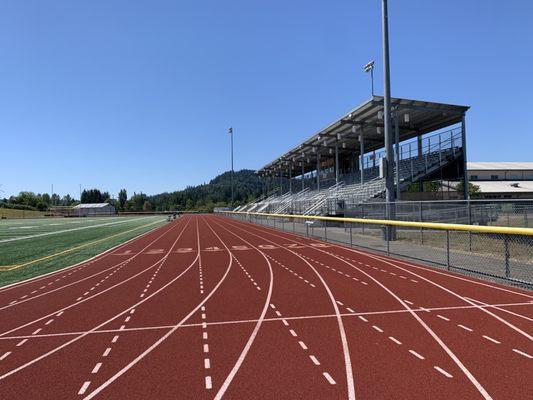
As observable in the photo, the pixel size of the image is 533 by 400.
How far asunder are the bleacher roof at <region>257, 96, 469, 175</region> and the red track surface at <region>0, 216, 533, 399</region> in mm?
Result: 18908

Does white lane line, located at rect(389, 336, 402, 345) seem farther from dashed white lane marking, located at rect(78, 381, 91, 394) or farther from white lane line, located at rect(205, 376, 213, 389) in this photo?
dashed white lane marking, located at rect(78, 381, 91, 394)

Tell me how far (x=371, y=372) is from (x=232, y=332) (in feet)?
7.28

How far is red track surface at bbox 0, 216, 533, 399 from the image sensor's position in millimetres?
4059

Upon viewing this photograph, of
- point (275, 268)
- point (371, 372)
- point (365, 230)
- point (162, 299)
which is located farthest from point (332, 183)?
point (371, 372)

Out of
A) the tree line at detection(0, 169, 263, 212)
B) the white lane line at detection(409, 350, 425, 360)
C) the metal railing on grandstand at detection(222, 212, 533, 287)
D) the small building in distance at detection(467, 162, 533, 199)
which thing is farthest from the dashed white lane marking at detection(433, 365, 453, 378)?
the tree line at detection(0, 169, 263, 212)

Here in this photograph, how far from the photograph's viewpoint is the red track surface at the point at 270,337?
4059mm

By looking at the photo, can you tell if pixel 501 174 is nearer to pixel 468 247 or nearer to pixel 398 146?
pixel 398 146

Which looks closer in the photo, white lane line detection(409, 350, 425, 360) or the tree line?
white lane line detection(409, 350, 425, 360)

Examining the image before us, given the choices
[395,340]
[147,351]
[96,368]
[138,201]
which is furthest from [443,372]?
[138,201]

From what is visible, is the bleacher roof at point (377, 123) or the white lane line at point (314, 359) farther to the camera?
the bleacher roof at point (377, 123)

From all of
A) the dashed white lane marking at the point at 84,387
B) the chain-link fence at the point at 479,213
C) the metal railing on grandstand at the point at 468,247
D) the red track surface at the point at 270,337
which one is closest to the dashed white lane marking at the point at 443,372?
the red track surface at the point at 270,337

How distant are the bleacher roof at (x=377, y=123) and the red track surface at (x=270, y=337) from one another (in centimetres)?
1891

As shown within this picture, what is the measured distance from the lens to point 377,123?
1265 inches

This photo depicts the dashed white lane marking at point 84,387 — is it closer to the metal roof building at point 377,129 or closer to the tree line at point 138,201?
the metal roof building at point 377,129
